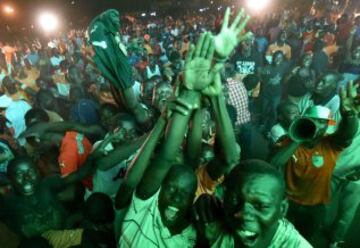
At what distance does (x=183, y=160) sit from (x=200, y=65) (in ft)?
3.46

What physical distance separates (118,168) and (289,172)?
168cm

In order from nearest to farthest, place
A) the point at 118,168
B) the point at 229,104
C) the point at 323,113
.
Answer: the point at 323,113 → the point at 118,168 → the point at 229,104

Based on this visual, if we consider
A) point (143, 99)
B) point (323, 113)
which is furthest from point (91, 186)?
point (323, 113)

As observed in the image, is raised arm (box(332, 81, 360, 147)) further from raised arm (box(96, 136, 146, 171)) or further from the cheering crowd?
raised arm (box(96, 136, 146, 171))

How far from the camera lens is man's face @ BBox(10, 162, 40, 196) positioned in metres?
3.03

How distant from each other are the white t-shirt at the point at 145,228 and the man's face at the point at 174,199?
0.14 ft

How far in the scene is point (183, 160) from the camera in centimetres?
266

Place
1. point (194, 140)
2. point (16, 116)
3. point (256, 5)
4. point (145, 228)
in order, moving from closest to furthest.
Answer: point (145, 228)
point (194, 140)
point (16, 116)
point (256, 5)

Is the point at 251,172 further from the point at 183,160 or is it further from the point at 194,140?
the point at 183,160

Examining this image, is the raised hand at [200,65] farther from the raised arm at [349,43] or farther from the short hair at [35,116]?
the raised arm at [349,43]

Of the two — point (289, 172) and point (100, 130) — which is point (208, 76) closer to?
point (289, 172)

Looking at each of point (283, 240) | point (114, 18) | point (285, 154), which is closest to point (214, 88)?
point (283, 240)

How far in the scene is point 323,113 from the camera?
9.51ft

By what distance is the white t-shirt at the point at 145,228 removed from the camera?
1930mm
